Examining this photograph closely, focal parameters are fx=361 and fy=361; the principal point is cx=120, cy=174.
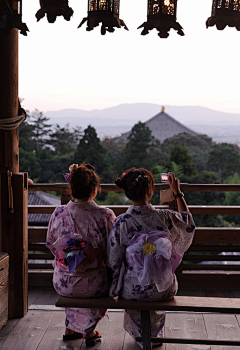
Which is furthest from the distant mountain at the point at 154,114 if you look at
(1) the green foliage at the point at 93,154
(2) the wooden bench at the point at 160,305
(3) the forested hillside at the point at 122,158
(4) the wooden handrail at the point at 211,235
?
(2) the wooden bench at the point at 160,305

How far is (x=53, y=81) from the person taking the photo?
36.2 metres

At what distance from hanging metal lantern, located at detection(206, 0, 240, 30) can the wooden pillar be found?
51.7 inches

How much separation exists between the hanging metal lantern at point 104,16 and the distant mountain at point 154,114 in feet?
98.8

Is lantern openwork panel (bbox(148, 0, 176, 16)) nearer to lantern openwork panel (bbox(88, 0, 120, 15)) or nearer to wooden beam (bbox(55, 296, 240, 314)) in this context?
lantern openwork panel (bbox(88, 0, 120, 15))

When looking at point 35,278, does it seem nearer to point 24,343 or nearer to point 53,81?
point 24,343

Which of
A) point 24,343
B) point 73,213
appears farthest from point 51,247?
point 24,343

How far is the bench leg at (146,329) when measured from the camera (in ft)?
6.36

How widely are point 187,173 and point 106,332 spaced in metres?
18.0

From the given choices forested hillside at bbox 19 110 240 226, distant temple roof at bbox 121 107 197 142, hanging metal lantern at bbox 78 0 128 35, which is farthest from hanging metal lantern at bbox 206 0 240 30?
distant temple roof at bbox 121 107 197 142

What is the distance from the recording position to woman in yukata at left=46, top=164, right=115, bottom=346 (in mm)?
2074

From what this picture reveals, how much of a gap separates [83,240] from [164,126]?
31038 millimetres

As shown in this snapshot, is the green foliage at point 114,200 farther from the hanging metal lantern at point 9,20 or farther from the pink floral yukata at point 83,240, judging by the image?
the hanging metal lantern at point 9,20

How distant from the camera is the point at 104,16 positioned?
194 cm

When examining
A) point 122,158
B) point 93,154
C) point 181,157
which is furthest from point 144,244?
point 122,158
